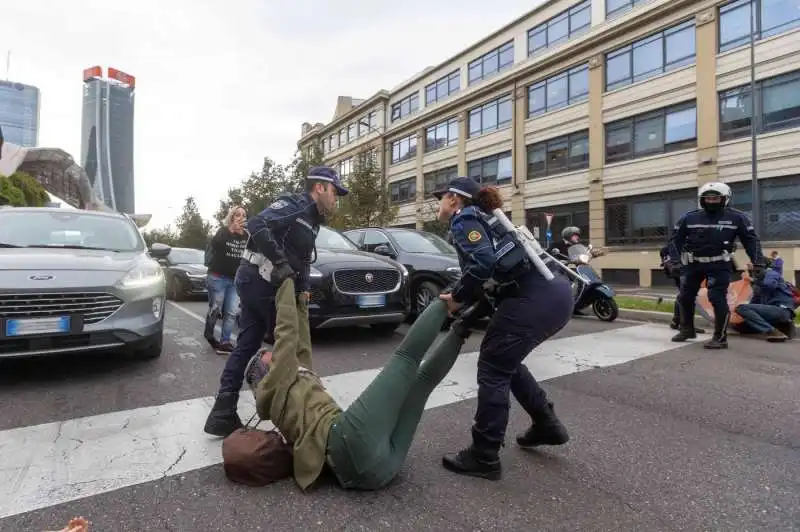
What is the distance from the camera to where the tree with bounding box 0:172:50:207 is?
16.9m

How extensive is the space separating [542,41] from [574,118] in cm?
520

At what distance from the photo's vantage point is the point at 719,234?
6.07m

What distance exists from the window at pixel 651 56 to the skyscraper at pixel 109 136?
296 ft

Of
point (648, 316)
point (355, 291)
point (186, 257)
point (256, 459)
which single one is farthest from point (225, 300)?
point (186, 257)

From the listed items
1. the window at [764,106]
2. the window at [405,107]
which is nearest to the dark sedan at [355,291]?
the window at [764,106]

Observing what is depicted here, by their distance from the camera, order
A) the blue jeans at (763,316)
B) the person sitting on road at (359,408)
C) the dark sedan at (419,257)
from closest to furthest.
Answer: the person sitting on road at (359,408)
the blue jeans at (763,316)
the dark sedan at (419,257)

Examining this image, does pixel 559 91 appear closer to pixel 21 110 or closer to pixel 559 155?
pixel 559 155

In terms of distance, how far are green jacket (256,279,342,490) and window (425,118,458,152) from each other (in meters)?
31.5

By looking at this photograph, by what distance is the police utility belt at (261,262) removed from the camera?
329 centimetres

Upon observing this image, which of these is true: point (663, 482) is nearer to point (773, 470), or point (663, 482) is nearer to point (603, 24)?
point (773, 470)

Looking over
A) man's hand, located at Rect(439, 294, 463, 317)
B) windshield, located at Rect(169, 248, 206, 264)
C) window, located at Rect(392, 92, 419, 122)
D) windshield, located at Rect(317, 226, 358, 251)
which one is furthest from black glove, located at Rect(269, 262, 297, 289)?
window, located at Rect(392, 92, 419, 122)

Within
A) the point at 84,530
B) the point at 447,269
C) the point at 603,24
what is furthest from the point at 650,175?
the point at 84,530

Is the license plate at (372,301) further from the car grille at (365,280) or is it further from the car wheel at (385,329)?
the car wheel at (385,329)

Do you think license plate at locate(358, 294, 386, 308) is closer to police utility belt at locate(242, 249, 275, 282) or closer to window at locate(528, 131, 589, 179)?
police utility belt at locate(242, 249, 275, 282)
